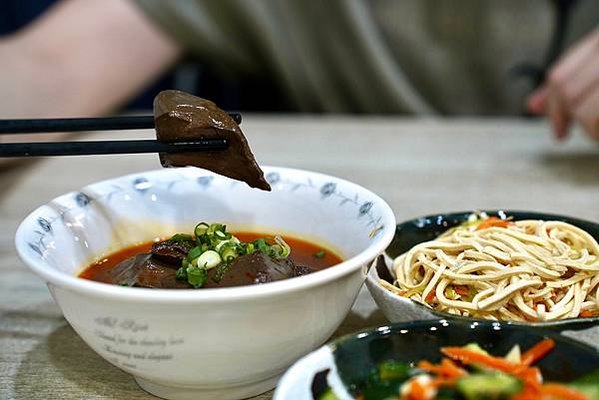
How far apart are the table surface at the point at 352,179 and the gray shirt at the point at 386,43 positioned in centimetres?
39

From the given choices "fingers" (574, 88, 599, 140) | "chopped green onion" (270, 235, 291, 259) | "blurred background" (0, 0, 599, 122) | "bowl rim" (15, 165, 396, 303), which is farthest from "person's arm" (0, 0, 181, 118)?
"bowl rim" (15, 165, 396, 303)

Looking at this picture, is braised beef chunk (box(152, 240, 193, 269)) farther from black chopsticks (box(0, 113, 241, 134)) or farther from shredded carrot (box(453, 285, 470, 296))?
shredded carrot (box(453, 285, 470, 296))

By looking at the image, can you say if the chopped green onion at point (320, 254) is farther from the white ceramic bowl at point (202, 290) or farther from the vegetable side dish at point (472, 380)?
the vegetable side dish at point (472, 380)

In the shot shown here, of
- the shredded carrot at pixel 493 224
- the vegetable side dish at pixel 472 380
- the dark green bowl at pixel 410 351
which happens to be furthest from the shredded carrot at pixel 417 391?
the shredded carrot at pixel 493 224

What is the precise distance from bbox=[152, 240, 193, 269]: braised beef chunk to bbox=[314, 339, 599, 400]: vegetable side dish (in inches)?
12.4

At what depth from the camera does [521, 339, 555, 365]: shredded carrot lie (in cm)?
91

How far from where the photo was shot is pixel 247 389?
3.45 feet

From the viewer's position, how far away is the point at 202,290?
0.91m

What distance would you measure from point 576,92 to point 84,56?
1.67 meters

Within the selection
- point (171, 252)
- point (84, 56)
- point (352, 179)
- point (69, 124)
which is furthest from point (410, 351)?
point (84, 56)

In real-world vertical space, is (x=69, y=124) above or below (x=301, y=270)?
above

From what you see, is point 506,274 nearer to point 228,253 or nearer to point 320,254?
point 320,254

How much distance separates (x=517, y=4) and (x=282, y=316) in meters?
2.30

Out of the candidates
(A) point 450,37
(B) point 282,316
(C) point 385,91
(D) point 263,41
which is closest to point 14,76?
(D) point 263,41
